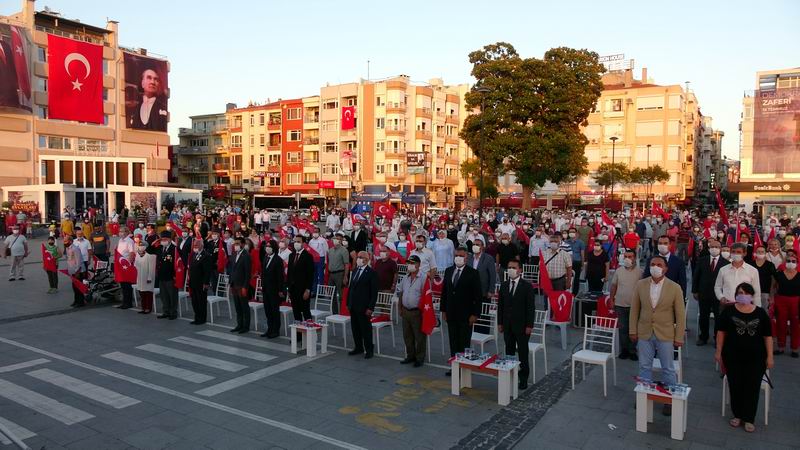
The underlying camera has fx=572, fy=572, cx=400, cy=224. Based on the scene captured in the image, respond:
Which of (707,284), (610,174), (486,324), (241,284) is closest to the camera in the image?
(707,284)

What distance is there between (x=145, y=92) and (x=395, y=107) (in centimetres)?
2605

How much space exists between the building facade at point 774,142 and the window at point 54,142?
6018 centimetres

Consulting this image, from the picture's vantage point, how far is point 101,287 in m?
15.1

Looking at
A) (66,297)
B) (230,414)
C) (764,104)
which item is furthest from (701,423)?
(764,104)

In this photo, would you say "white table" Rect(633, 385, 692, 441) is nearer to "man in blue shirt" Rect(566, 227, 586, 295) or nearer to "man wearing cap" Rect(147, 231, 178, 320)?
"man in blue shirt" Rect(566, 227, 586, 295)

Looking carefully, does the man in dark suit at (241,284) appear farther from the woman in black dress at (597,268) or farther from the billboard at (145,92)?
the billboard at (145,92)

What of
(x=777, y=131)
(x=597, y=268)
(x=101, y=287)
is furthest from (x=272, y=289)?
(x=777, y=131)

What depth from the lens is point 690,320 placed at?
13008 millimetres

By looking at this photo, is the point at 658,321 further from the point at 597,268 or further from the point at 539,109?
the point at 539,109

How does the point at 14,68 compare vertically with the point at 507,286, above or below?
above

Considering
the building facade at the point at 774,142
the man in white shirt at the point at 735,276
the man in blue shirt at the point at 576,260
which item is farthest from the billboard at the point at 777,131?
the man in white shirt at the point at 735,276

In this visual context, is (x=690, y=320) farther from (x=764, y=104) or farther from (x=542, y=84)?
(x=764, y=104)

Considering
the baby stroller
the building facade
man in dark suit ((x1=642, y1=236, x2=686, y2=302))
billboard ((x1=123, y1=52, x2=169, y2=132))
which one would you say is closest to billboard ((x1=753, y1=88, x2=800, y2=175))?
the building facade

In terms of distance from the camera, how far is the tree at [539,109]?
1522 inches
